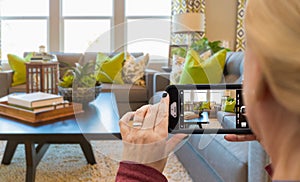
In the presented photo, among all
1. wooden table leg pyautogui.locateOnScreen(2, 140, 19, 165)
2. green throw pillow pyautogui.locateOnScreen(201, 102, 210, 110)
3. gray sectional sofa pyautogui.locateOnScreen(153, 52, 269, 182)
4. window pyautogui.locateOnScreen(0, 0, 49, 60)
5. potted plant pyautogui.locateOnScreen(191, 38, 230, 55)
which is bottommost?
wooden table leg pyautogui.locateOnScreen(2, 140, 19, 165)

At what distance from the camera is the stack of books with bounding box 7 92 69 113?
85.0 inches

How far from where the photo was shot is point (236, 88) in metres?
0.72

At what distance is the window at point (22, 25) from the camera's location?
5035 millimetres

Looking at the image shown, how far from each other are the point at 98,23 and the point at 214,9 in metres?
1.68

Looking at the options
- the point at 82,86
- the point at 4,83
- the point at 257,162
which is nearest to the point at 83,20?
the point at 4,83

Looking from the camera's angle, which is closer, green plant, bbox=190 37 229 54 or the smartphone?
the smartphone

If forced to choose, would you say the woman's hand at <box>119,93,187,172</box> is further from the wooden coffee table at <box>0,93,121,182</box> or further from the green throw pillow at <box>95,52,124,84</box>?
the wooden coffee table at <box>0,93,121,182</box>

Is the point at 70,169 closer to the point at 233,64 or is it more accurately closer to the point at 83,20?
the point at 233,64

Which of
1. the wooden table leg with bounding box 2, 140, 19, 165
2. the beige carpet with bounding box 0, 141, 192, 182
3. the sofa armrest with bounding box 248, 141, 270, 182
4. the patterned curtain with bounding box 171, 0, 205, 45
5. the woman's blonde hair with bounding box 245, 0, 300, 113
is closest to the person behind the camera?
the woman's blonde hair with bounding box 245, 0, 300, 113

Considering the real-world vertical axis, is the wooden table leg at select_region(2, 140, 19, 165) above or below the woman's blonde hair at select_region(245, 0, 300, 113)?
below

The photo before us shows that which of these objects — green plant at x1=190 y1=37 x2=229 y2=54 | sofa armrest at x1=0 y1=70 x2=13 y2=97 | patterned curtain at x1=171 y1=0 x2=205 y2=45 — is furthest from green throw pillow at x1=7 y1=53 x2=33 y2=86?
patterned curtain at x1=171 y1=0 x2=205 y2=45

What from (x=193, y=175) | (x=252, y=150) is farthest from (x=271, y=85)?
(x=193, y=175)

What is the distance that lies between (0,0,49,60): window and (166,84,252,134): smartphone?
15.3 ft

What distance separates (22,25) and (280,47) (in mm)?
5282
